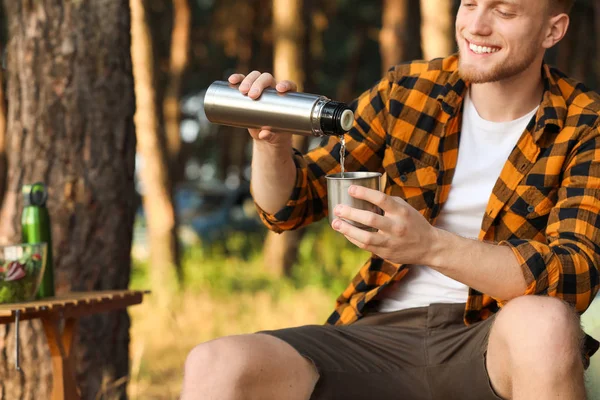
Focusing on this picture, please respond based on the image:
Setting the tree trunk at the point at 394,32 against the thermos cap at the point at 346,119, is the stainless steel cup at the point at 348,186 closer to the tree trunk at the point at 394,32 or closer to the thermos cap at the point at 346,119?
the thermos cap at the point at 346,119

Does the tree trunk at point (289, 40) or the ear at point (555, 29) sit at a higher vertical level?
the tree trunk at point (289, 40)

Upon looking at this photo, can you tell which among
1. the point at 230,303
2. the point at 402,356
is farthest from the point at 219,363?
the point at 230,303

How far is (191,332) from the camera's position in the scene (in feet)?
19.1

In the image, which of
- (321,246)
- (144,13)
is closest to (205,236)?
(321,246)

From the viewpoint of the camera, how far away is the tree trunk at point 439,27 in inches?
221

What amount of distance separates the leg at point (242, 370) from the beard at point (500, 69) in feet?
3.07

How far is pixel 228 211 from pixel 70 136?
A: 906cm

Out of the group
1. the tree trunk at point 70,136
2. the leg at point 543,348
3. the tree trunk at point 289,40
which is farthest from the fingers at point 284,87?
the tree trunk at point 289,40

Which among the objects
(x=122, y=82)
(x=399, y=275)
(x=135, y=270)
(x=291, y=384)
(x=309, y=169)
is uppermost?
(x=122, y=82)

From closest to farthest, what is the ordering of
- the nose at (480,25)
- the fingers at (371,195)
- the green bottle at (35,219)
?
the fingers at (371,195) → the nose at (480,25) → the green bottle at (35,219)

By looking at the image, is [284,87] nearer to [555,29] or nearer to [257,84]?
[257,84]

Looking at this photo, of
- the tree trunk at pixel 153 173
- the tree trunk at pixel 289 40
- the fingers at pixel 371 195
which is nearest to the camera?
the fingers at pixel 371 195

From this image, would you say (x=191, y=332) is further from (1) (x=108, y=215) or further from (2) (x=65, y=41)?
(2) (x=65, y=41)

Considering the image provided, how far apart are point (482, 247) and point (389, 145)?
0.71m
